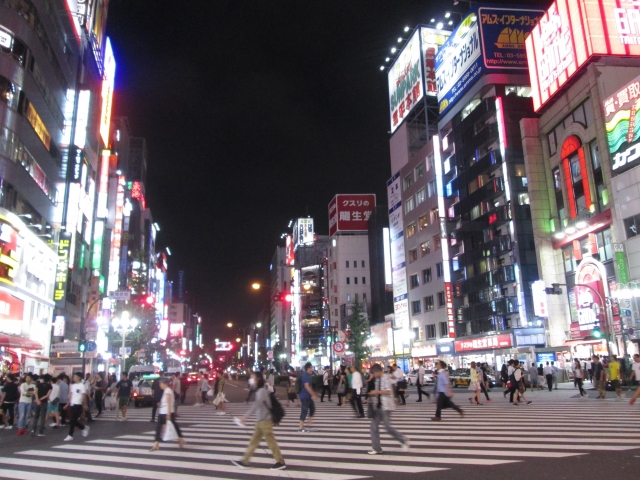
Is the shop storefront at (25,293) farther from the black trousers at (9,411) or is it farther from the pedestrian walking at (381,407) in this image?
the pedestrian walking at (381,407)

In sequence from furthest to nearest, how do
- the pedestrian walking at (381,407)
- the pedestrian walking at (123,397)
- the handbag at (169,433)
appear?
the pedestrian walking at (123,397)
the handbag at (169,433)
the pedestrian walking at (381,407)

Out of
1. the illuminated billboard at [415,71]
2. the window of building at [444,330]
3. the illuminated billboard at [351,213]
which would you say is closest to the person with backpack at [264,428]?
the window of building at [444,330]

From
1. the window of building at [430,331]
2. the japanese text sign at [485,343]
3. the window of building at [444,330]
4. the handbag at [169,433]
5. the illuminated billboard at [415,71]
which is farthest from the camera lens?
the illuminated billboard at [415,71]

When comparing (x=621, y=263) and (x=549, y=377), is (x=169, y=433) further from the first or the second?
(x=621, y=263)

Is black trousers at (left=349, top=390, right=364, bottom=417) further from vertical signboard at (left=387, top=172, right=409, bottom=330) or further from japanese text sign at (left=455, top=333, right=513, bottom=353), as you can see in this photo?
vertical signboard at (left=387, top=172, right=409, bottom=330)

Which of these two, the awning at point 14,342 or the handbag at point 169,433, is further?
the awning at point 14,342

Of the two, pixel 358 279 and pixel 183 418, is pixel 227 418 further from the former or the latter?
pixel 358 279

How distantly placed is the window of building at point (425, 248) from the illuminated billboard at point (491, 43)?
50.5 ft

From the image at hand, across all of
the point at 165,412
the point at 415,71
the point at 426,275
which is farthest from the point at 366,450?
the point at 415,71

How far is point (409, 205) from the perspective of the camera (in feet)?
215

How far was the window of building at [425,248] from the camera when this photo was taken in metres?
59.6

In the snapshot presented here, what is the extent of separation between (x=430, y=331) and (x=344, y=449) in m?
50.2

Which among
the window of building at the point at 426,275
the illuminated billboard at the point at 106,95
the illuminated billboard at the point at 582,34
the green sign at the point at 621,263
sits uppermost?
the illuminated billboard at the point at 106,95

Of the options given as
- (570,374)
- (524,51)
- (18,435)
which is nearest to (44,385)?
(18,435)
